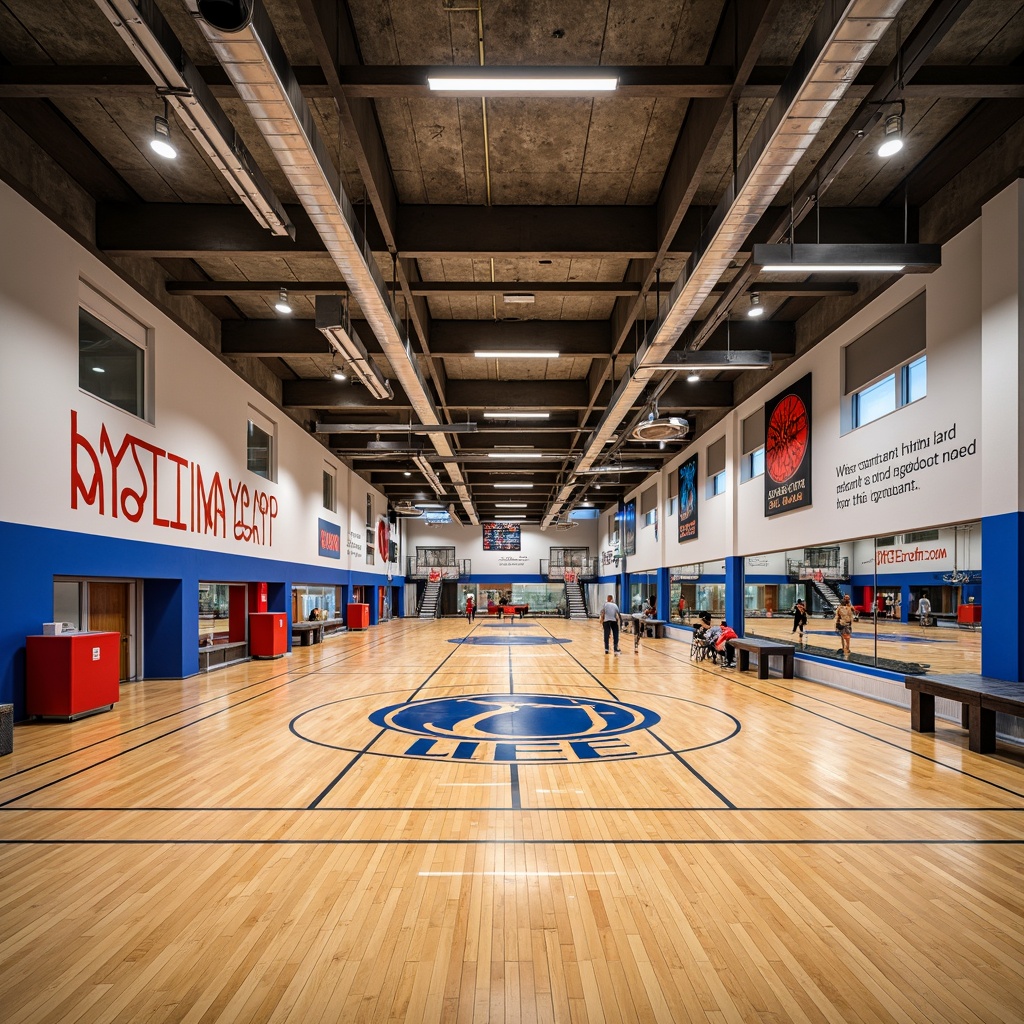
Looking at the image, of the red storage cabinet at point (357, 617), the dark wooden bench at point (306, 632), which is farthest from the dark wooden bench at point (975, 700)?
the red storage cabinet at point (357, 617)

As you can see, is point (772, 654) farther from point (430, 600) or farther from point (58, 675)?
point (430, 600)

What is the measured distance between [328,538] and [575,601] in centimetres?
2091

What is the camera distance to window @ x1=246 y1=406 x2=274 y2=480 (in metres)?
14.2

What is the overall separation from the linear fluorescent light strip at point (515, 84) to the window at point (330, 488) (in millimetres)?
16271

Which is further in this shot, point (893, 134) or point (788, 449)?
point (788, 449)

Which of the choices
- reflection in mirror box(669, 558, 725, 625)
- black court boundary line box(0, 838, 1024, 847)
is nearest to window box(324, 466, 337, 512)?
reflection in mirror box(669, 558, 725, 625)

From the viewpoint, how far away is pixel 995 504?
6.85 metres

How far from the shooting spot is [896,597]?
374 inches

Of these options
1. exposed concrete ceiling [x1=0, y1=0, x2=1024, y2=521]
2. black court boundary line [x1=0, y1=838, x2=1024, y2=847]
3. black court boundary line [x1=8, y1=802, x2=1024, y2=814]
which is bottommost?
black court boundary line [x1=8, y1=802, x2=1024, y2=814]

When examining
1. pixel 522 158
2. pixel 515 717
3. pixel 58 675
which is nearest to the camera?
pixel 522 158

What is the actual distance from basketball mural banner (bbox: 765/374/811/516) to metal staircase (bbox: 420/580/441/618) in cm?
2682

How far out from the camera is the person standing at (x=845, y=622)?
1067 cm

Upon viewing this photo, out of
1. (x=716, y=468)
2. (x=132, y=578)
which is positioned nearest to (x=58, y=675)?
(x=132, y=578)

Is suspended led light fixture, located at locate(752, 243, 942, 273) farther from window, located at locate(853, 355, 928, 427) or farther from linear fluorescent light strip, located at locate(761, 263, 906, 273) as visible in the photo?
window, located at locate(853, 355, 928, 427)
